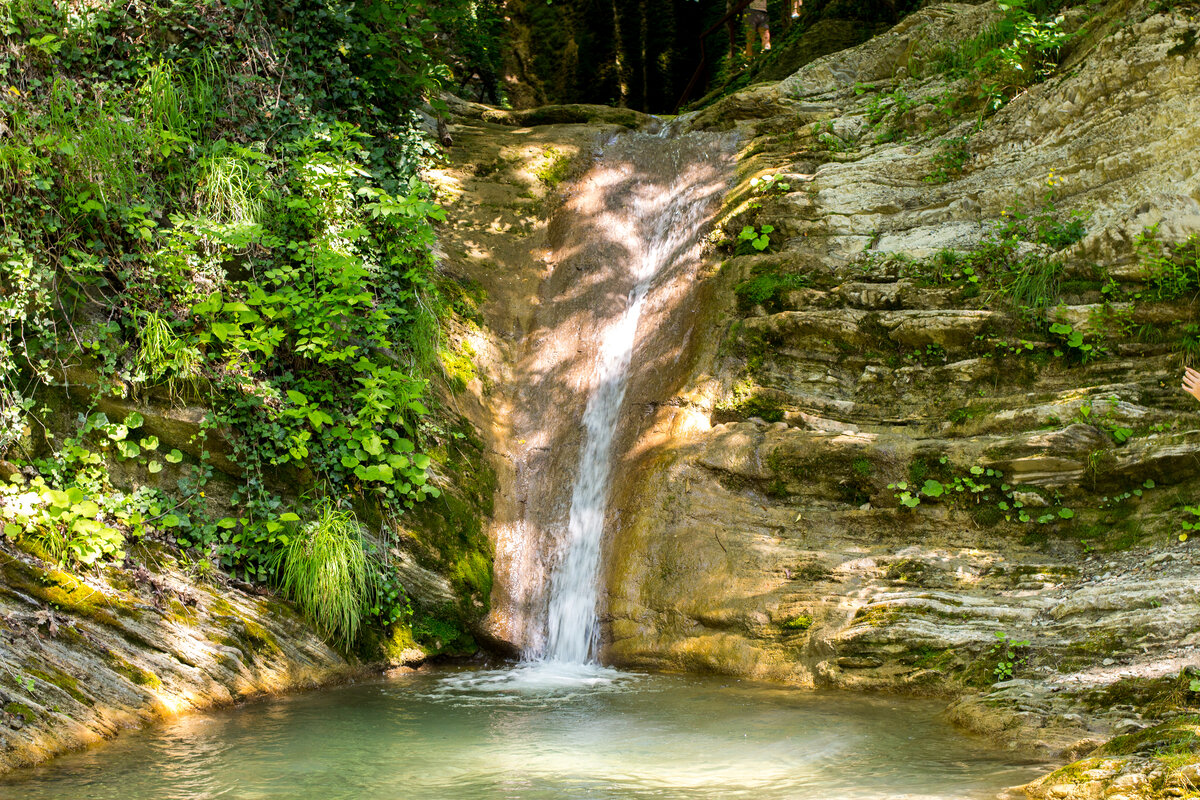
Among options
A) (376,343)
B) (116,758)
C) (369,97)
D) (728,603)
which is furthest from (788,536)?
(369,97)

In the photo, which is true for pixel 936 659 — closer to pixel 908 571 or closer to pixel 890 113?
pixel 908 571

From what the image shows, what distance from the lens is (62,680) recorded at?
4.60 m

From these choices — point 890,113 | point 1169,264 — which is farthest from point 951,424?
point 890,113

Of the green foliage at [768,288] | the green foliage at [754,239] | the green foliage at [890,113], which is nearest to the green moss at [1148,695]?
the green foliage at [768,288]

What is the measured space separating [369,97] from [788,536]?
6.40 metres

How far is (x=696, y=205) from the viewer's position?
10.2m

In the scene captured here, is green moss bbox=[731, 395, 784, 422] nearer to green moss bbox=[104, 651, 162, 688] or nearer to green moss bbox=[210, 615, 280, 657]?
green moss bbox=[210, 615, 280, 657]

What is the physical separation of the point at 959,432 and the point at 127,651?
6219mm

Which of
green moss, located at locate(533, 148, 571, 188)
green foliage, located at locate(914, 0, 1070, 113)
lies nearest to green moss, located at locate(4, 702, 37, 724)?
green moss, located at locate(533, 148, 571, 188)

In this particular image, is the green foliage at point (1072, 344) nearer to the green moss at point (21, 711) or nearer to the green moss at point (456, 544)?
the green moss at point (456, 544)

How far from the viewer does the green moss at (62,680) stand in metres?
4.52

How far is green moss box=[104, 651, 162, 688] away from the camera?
491cm

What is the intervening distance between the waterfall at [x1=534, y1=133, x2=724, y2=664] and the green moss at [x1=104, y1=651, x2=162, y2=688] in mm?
3088

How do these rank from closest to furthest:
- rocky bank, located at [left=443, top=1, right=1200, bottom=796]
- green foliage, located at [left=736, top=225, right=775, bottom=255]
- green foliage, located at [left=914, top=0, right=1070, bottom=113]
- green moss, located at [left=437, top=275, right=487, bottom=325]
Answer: rocky bank, located at [left=443, top=1, right=1200, bottom=796] < green foliage, located at [left=914, top=0, right=1070, bottom=113] < green foliage, located at [left=736, top=225, right=775, bottom=255] < green moss, located at [left=437, top=275, right=487, bottom=325]
